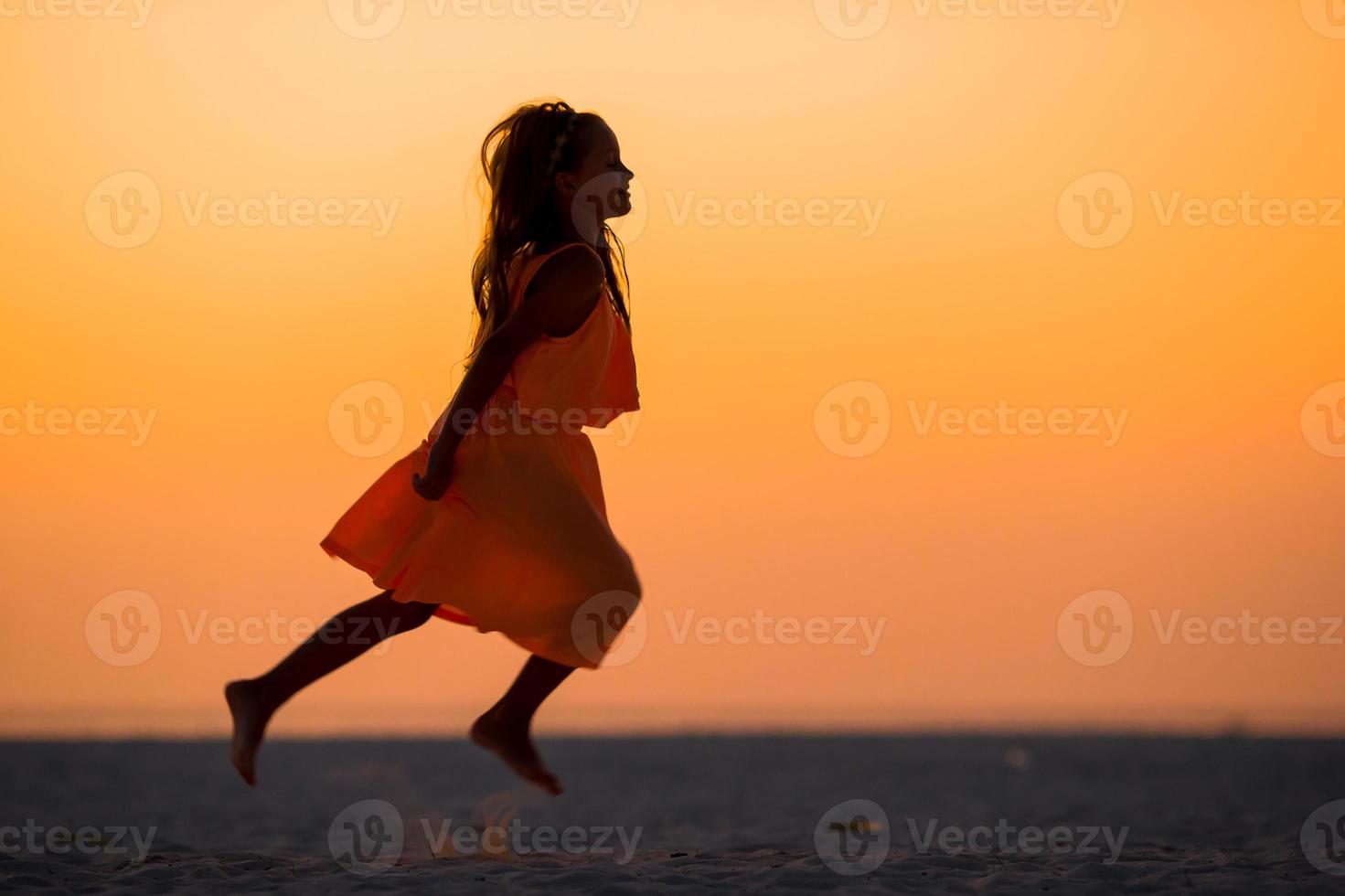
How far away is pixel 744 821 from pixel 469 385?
923 cm

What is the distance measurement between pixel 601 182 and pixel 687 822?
32.0 feet

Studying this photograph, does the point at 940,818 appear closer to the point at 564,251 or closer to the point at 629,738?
the point at 564,251

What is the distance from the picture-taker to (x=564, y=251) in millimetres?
4875

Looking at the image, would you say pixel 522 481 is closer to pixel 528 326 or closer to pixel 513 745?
pixel 528 326

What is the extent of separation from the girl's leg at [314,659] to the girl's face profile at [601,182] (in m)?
1.45

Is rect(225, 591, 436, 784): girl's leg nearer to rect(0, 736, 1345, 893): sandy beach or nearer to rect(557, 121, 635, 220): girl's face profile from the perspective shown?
rect(0, 736, 1345, 893): sandy beach

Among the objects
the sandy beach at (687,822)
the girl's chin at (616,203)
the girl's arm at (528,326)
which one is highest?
the girl's chin at (616,203)

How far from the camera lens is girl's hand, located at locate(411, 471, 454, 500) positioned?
16.1 feet

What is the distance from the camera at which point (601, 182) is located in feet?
16.4

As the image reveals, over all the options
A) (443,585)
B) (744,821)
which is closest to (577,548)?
(443,585)

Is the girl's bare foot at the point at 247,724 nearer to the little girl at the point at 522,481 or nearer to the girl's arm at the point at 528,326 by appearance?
the little girl at the point at 522,481

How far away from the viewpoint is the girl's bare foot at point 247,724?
200 inches

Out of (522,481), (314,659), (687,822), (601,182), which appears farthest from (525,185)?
(687,822)

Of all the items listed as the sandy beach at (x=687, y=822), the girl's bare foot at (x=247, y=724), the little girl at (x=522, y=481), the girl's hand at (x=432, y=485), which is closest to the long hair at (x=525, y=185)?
the little girl at (x=522, y=481)
